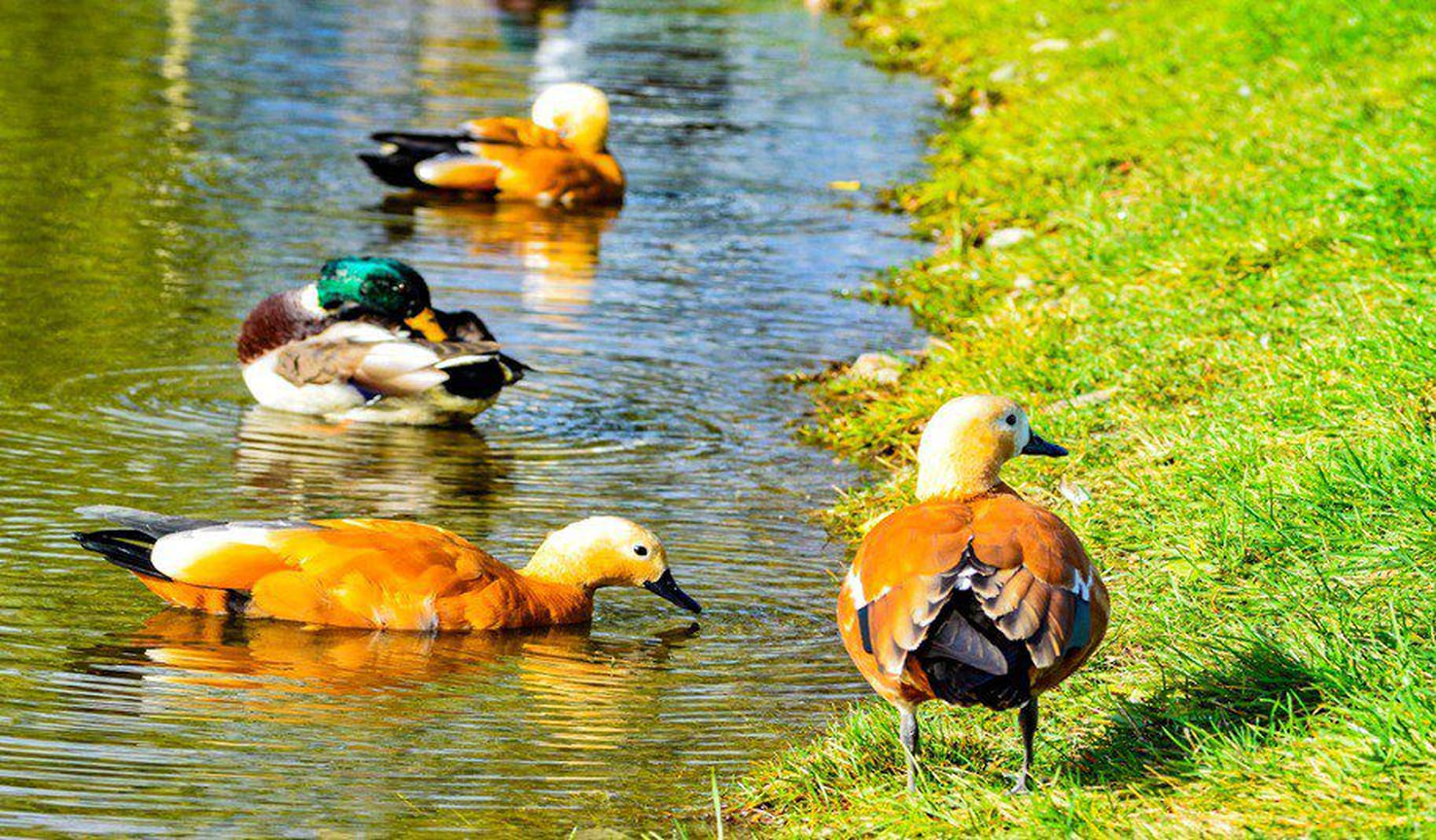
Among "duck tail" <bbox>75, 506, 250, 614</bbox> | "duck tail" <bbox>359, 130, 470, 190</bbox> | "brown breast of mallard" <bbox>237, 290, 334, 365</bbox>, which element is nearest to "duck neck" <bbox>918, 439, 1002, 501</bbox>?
"duck tail" <bbox>75, 506, 250, 614</bbox>

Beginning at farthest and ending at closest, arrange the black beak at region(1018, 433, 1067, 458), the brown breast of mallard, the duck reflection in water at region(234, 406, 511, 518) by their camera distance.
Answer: the brown breast of mallard → the duck reflection in water at region(234, 406, 511, 518) → the black beak at region(1018, 433, 1067, 458)

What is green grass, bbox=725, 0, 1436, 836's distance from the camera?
448cm

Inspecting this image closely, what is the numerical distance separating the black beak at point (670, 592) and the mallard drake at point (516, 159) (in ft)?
24.5

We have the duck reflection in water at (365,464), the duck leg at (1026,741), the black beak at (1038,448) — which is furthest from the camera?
the duck reflection in water at (365,464)

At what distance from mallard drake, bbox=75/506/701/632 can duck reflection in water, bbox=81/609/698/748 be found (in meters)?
0.05

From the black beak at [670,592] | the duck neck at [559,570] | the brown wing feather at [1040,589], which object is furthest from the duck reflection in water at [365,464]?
the brown wing feather at [1040,589]

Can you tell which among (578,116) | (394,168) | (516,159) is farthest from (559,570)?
(578,116)

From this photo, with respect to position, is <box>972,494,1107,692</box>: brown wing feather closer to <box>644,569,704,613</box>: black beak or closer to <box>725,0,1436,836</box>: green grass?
<box>725,0,1436,836</box>: green grass

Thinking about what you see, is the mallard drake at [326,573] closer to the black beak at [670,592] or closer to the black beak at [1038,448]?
the black beak at [670,592]

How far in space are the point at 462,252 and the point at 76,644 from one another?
6594mm

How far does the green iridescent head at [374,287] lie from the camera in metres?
8.94

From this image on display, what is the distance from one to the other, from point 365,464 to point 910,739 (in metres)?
3.92

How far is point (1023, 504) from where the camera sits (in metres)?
4.78

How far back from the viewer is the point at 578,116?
45.9ft
